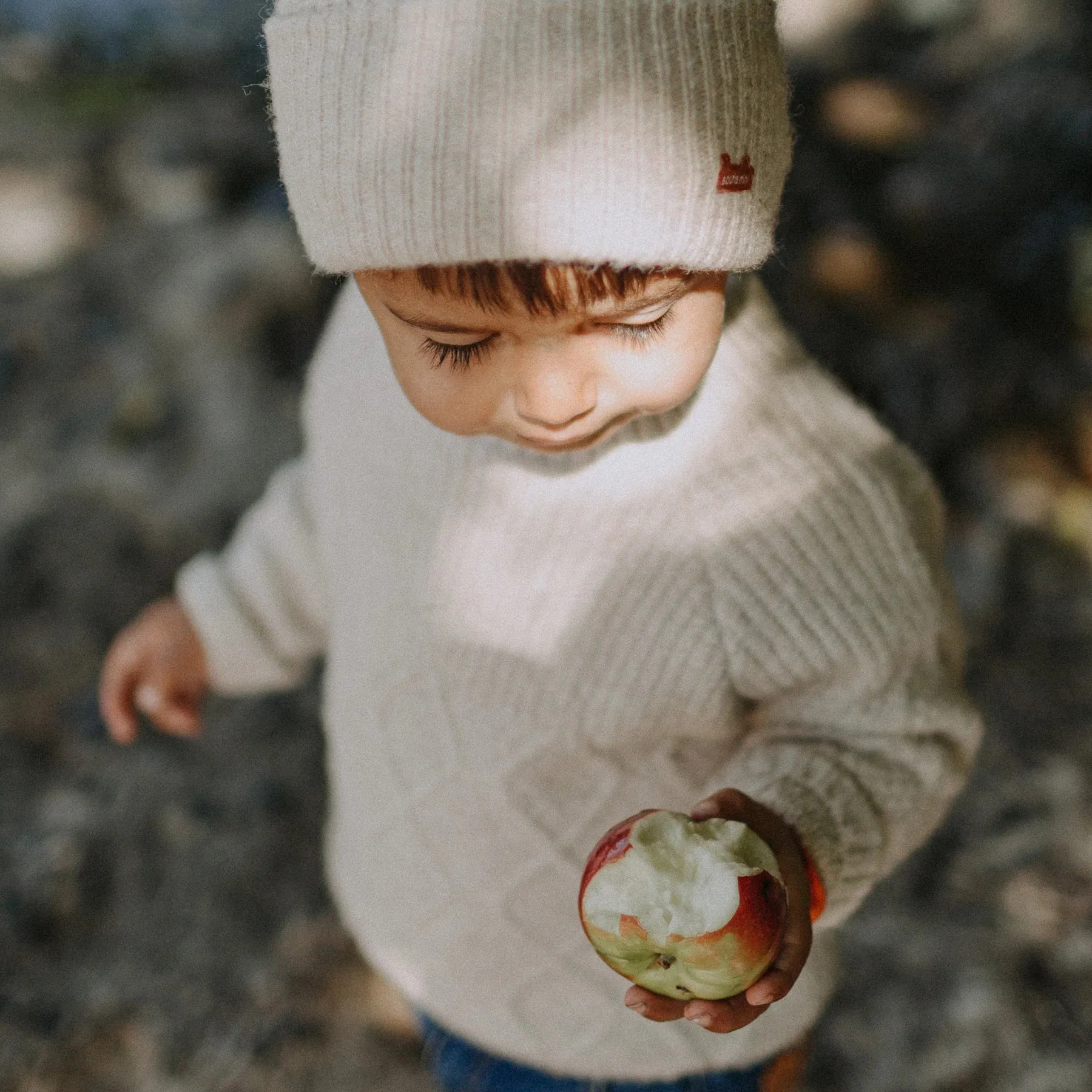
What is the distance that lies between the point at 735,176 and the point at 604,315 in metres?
0.11

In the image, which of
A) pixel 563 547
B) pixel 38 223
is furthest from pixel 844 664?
pixel 38 223

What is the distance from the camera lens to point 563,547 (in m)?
0.93

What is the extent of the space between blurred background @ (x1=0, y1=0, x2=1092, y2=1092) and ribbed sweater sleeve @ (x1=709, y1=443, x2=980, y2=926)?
949 mm

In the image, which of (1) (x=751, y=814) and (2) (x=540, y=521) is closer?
(1) (x=751, y=814)

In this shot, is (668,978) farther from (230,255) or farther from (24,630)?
(230,255)

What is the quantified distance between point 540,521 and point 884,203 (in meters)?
1.80

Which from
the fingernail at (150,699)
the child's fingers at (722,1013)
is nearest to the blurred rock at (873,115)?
the fingernail at (150,699)

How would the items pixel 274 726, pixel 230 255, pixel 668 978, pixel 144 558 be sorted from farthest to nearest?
pixel 230 255
pixel 144 558
pixel 274 726
pixel 668 978

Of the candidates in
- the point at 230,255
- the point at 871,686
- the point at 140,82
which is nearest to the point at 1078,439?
the point at 871,686

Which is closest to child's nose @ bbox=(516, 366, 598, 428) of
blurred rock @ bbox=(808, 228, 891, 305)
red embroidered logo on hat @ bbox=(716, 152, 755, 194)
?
red embroidered logo on hat @ bbox=(716, 152, 755, 194)

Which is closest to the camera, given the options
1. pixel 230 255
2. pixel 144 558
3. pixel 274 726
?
pixel 274 726

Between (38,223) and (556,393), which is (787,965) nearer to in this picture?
(556,393)

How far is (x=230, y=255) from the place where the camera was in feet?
7.73

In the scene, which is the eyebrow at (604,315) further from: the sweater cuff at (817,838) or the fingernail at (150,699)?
the fingernail at (150,699)
